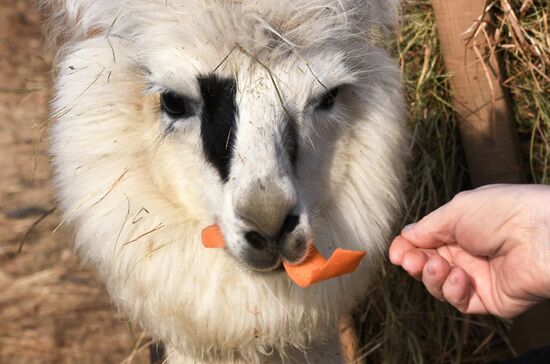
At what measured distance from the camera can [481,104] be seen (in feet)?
10.0

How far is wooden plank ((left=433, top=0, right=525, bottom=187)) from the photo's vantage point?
302 centimetres

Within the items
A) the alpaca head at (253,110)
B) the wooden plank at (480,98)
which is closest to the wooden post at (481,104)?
the wooden plank at (480,98)

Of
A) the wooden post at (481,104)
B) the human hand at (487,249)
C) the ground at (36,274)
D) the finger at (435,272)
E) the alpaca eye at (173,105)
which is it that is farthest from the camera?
the ground at (36,274)

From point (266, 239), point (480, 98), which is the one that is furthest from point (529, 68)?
point (266, 239)

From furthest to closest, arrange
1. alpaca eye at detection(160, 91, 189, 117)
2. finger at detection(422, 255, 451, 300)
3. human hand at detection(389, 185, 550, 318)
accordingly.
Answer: alpaca eye at detection(160, 91, 189, 117) < finger at detection(422, 255, 451, 300) < human hand at detection(389, 185, 550, 318)

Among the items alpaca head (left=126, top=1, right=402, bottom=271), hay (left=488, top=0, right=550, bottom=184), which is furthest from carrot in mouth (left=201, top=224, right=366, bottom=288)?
hay (left=488, top=0, right=550, bottom=184)

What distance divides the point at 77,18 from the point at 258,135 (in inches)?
33.3

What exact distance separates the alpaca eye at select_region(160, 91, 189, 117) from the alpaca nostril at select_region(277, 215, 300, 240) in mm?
459

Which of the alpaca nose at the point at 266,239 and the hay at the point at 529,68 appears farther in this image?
the hay at the point at 529,68

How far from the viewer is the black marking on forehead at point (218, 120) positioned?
1.72 meters

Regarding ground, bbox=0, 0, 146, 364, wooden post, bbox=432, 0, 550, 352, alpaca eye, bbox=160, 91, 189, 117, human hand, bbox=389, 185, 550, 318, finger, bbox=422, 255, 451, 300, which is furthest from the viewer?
ground, bbox=0, 0, 146, 364

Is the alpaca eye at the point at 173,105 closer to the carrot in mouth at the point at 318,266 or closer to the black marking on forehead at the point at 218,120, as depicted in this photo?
the black marking on forehead at the point at 218,120

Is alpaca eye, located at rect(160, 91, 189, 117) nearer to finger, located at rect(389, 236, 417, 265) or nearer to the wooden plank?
finger, located at rect(389, 236, 417, 265)

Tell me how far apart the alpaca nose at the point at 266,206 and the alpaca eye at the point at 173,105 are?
1.25 feet
